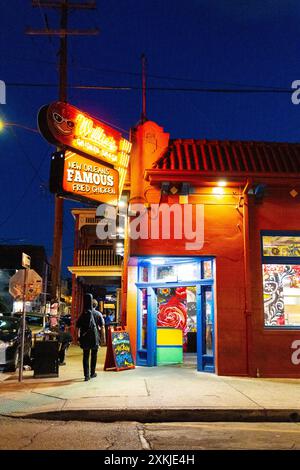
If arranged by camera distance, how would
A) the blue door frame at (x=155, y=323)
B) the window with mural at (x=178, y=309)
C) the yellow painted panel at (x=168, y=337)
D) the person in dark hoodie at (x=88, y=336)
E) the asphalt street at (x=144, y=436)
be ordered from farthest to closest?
the window with mural at (x=178, y=309) → the yellow painted panel at (x=168, y=337) → the blue door frame at (x=155, y=323) → the person in dark hoodie at (x=88, y=336) → the asphalt street at (x=144, y=436)

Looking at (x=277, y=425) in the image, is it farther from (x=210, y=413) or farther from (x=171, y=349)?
(x=171, y=349)

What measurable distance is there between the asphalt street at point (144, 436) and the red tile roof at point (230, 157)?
20.3 ft

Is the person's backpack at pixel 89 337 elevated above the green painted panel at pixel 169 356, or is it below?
above

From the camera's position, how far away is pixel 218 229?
11156 millimetres

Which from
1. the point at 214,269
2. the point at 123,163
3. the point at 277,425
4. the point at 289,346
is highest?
the point at 123,163

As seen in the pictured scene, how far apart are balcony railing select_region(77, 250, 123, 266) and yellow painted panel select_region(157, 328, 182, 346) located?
32.1ft

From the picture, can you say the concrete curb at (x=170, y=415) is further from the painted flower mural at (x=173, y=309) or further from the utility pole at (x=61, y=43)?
the painted flower mural at (x=173, y=309)

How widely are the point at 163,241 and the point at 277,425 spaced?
5.28 metres

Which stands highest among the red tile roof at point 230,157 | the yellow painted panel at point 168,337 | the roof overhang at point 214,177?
the red tile roof at point 230,157

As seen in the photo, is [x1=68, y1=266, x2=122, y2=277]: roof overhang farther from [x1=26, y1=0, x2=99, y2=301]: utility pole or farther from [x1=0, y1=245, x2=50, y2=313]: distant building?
[x1=0, y1=245, x2=50, y2=313]: distant building

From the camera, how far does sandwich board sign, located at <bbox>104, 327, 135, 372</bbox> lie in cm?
1117

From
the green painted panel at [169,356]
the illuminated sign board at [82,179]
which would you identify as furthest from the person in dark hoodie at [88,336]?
the green painted panel at [169,356]

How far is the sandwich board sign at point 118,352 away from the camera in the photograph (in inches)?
440
